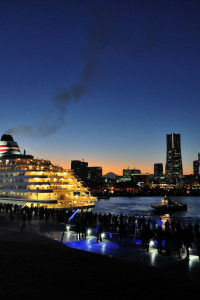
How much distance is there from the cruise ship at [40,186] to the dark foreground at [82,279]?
40356 mm

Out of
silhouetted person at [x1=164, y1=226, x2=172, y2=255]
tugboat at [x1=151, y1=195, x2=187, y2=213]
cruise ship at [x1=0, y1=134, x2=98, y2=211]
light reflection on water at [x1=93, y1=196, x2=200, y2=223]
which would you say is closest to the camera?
silhouetted person at [x1=164, y1=226, x2=172, y2=255]

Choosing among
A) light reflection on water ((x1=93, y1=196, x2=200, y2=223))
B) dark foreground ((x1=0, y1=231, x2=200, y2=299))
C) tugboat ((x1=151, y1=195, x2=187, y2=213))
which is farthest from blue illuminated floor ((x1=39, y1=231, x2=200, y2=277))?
tugboat ((x1=151, y1=195, x2=187, y2=213))

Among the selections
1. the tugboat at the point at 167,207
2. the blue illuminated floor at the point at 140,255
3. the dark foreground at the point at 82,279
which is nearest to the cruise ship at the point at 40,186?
the tugboat at the point at 167,207

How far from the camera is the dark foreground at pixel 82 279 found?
8.00 m

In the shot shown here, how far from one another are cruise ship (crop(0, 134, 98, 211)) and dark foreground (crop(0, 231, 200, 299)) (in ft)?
132

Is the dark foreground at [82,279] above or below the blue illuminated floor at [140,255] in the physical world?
above

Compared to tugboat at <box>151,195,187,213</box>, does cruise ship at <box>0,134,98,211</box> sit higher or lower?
higher

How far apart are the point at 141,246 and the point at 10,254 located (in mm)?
7792

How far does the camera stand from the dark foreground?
8.00 metres

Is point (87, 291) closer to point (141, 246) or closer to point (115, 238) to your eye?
point (141, 246)

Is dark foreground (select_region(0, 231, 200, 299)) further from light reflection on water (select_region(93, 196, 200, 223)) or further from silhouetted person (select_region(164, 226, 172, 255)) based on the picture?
light reflection on water (select_region(93, 196, 200, 223))

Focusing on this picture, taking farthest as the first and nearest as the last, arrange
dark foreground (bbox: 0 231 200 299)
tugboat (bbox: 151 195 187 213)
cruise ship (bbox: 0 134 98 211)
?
tugboat (bbox: 151 195 187 213)
cruise ship (bbox: 0 134 98 211)
dark foreground (bbox: 0 231 200 299)

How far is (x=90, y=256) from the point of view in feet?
43.1

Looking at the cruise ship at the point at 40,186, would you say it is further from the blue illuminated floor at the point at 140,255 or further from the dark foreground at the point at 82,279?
the dark foreground at the point at 82,279
